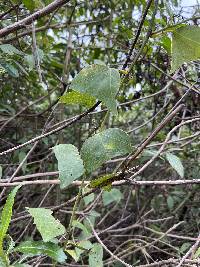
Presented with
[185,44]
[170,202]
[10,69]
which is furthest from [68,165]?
[170,202]

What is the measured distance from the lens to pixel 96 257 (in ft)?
2.99

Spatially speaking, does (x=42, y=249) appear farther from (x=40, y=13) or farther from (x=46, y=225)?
(x=40, y=13)

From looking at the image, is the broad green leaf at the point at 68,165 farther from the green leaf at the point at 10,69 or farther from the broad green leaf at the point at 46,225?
the green leaf at the point at 10,69

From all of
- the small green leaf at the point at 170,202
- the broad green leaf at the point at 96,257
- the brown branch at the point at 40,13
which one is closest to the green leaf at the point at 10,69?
the brown branch at the point at 40,13

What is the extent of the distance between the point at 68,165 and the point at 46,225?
90 mm

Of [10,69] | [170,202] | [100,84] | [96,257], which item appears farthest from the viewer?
[170,202]

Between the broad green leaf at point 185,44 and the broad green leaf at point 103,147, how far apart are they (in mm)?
134

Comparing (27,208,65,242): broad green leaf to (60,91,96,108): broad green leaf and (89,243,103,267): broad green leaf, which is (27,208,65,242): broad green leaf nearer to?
(60,91,96,108): broad green leaf

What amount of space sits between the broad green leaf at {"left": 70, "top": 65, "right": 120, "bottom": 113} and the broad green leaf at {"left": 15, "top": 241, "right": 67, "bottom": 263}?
0.22 meters

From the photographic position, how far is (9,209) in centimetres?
57

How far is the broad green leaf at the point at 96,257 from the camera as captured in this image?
89 centimetres

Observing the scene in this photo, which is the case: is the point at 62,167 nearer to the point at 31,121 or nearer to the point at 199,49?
the point at 199,49

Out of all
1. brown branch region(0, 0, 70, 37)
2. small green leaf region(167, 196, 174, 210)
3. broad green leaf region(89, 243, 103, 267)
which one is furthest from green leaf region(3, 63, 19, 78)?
small green leaf region(167, 196, 174, 210)

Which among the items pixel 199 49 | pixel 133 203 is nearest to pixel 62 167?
pixel 199 49
